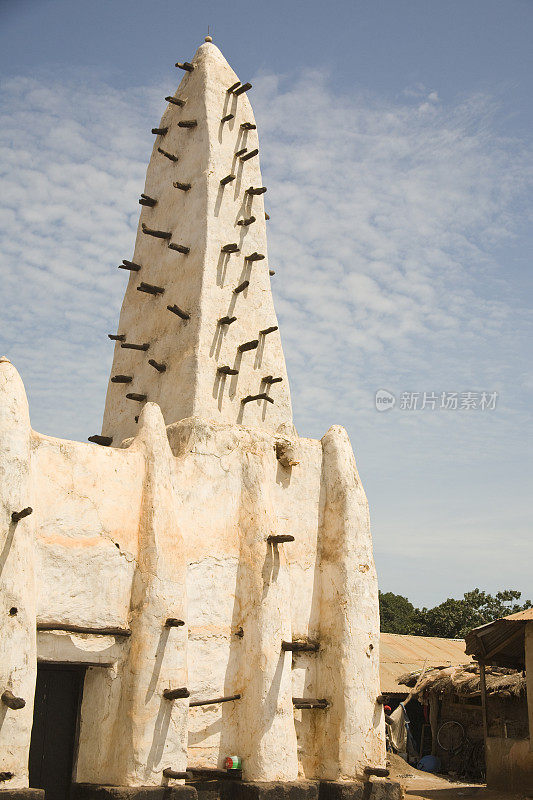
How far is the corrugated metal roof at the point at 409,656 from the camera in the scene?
2545cm

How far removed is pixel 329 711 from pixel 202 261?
7.36 meters

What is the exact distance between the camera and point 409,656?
27.7 metres

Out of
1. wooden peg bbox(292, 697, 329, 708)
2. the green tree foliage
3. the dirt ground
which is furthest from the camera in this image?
the green tree foliage

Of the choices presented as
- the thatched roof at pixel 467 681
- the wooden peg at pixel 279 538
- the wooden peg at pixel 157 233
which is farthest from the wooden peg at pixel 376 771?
the wooden peg at pixel 157 233

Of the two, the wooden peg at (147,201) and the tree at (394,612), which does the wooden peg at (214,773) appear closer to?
the wooden peg at (147,201)

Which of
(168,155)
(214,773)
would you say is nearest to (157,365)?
(168,155)

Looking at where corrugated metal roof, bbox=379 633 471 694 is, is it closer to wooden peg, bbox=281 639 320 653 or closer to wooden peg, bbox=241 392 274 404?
wooden peg, bbox=281 639 320 653

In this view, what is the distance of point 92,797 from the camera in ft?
30.6

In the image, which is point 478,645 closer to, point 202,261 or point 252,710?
point 252,710

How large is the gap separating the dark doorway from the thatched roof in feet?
39.0

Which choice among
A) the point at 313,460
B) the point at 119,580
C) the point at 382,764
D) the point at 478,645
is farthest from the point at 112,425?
the point at 478,645

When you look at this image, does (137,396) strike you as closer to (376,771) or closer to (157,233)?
(157,233)

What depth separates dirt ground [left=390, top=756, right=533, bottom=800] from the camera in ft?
52.0

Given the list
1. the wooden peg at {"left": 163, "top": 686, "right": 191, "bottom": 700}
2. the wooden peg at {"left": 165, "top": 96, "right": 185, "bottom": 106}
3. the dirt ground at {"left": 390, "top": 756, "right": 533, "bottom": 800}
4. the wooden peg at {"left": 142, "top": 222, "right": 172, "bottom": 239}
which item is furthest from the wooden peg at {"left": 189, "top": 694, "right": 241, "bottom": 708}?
the wooden peg at {"left": 165, "top": 96, "right": 185, "bottom": 106}
